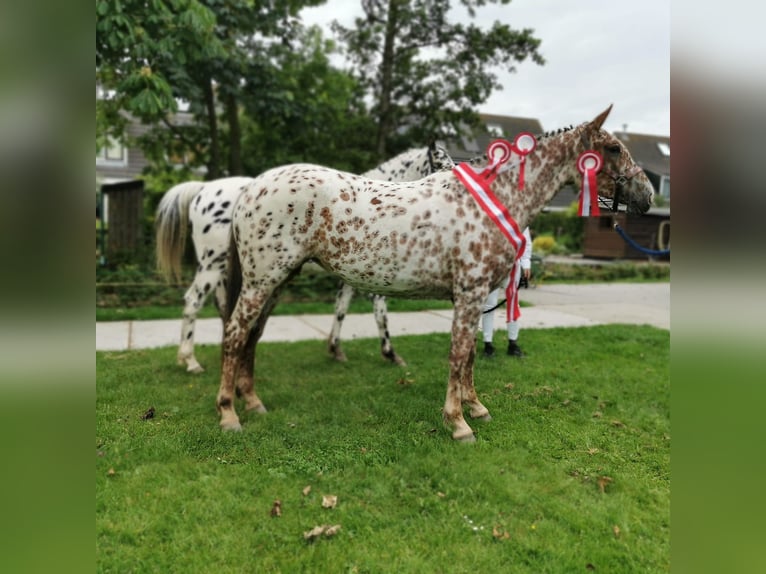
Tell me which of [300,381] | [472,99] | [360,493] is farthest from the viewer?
[472,99]

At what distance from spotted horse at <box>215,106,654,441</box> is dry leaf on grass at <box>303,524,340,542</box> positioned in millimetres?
1307

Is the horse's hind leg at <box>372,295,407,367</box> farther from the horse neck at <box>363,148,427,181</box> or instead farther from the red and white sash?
the red and white sash

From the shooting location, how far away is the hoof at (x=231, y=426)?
3.47 meters

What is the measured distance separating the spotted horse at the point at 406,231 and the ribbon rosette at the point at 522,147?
38 mm

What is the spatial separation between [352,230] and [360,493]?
5.61ft

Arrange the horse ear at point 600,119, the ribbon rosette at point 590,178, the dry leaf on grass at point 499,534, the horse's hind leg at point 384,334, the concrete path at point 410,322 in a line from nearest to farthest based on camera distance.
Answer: the dry leaf on grass at point 499,534, the horse ear at point 600,119, the ribbon rosette at point 590,178, the horse's hind leg at point 384,334, the concrete path at point 410,322

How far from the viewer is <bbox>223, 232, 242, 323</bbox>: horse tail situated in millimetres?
3846

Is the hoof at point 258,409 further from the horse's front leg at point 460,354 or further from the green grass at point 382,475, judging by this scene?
the horse's front leg at point 460,354

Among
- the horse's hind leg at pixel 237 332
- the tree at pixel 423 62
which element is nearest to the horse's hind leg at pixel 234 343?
the horse's hind leg at pixel 237 332

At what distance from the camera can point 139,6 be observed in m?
5.39
